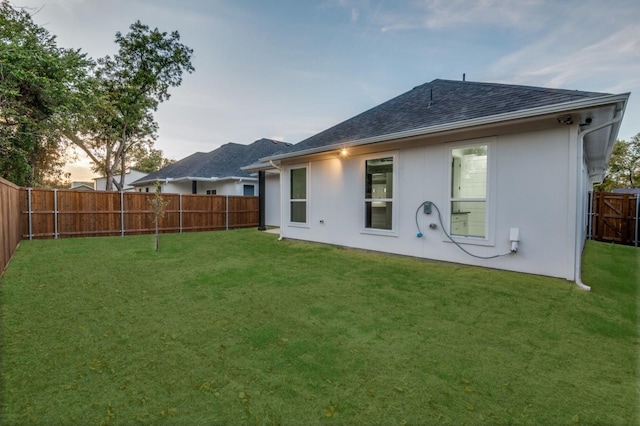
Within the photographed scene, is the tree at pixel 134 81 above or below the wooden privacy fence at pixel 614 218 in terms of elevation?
above

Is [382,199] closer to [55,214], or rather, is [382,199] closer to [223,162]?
[55,214]

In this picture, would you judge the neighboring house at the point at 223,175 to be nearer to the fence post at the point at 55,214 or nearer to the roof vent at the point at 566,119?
the fence post at the point at 55,214

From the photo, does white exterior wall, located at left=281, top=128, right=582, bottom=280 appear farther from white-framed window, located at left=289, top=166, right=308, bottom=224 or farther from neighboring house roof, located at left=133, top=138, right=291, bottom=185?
neighboring house roof, located at left=133, top=138, right=291, bottom=185

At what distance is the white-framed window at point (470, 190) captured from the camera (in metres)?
5.07

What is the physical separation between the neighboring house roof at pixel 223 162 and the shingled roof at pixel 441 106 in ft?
28.5

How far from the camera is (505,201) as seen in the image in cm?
484

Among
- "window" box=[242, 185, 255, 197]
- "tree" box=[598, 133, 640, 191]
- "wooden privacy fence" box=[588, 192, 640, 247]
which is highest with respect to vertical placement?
"tree" box=[598, 133, 640, 191]

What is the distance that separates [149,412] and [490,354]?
8.71 feet

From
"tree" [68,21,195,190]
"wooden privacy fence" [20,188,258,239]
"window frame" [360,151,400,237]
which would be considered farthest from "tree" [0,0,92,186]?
"window frame" [360,151,400,237]

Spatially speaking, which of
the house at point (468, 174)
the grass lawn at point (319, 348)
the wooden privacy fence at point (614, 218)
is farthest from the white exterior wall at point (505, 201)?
the wooden privacy fence at point (614, 218)

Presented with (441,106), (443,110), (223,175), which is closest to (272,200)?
(223,175)

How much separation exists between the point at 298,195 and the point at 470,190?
473 centimetres

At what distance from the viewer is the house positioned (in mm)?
4320

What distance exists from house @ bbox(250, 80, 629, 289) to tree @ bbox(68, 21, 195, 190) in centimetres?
1399
